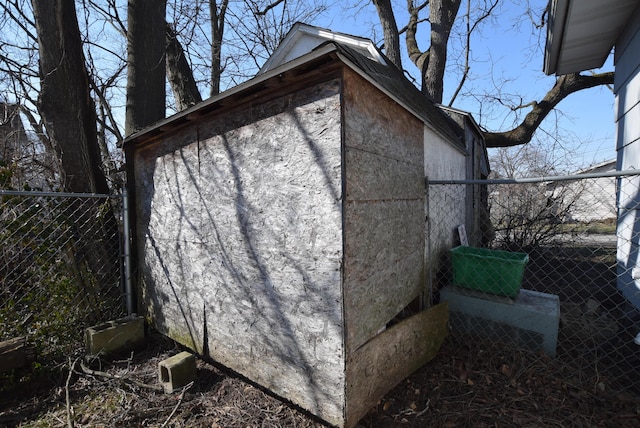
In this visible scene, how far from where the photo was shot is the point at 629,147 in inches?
141

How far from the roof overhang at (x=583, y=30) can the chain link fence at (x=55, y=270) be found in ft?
20.2

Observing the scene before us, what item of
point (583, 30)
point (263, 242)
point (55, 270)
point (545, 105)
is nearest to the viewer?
point (263, 242)

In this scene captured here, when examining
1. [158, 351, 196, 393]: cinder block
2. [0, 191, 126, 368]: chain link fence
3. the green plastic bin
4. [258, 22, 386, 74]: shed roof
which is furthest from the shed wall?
[0, 191, 126, 368]: chain link fence

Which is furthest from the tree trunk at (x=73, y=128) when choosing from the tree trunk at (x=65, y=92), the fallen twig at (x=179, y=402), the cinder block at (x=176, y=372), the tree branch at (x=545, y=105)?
the tree branch at (x=545, y=105)

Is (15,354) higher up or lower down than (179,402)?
higher up

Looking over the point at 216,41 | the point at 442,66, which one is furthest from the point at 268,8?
the point at 442,66

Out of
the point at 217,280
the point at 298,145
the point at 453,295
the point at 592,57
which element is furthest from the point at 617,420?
the point at 592,57

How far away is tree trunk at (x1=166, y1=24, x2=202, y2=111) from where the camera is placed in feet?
23.1

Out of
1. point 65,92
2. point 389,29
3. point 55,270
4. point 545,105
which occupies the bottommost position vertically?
point 55,270

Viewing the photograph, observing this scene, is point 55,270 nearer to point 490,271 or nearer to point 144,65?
point 144,65

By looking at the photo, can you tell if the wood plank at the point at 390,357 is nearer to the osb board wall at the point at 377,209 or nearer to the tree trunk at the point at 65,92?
the osb board wall at the point at 377,209

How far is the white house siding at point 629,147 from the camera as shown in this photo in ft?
11.0

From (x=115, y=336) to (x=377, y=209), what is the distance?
3284 mm

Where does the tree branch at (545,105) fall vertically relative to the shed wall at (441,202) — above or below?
above
